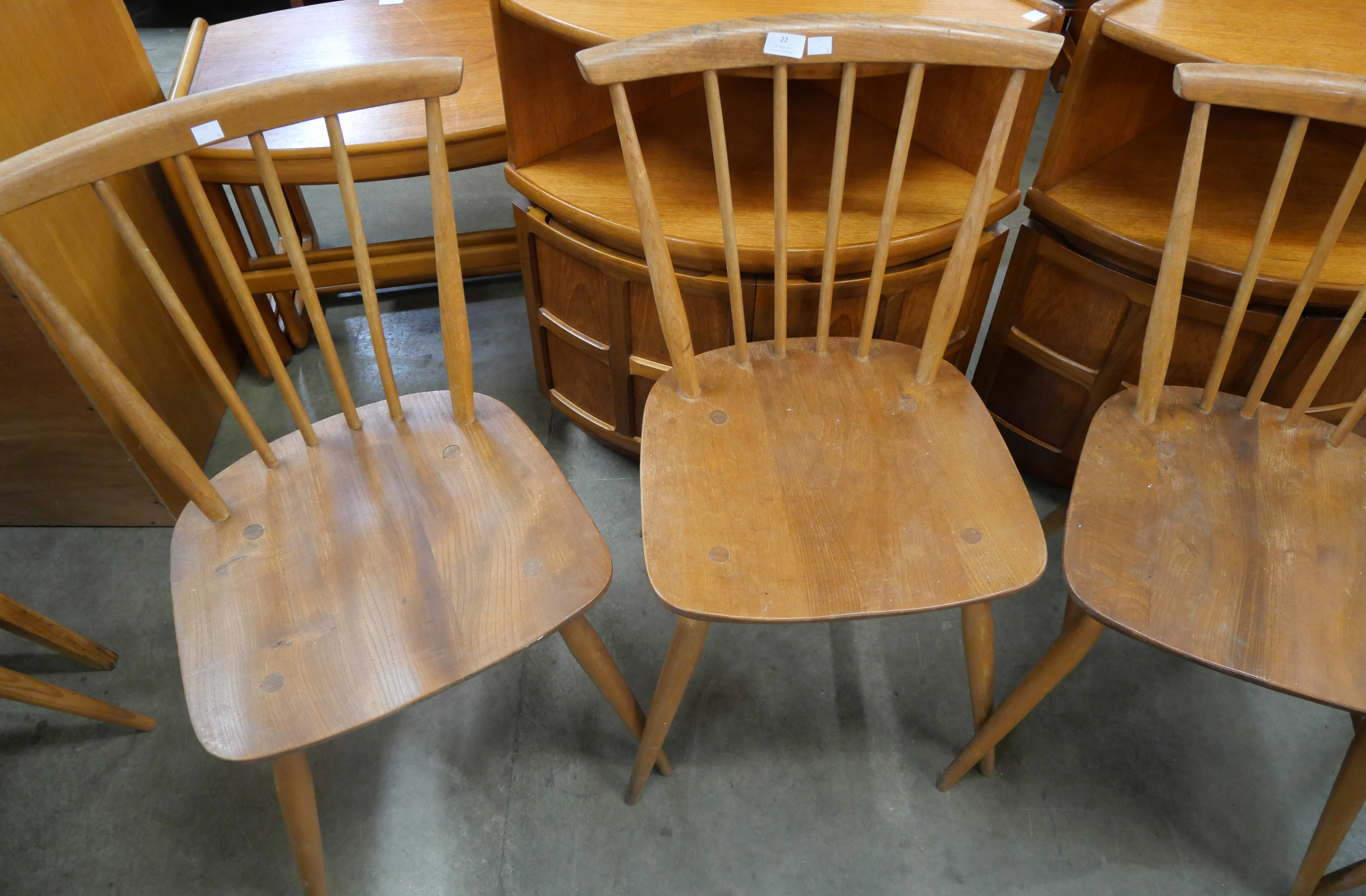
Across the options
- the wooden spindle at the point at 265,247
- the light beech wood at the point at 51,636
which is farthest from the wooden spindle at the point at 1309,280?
the light beech wood at the point at 51,636

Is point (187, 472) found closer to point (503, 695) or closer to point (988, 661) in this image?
point (503, 695)

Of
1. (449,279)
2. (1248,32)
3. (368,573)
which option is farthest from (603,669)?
(1248,32)

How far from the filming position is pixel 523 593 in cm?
86

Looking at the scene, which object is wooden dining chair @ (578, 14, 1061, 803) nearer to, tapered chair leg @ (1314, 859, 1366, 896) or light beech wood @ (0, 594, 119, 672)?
tapered chair leg @ (1314, 859, 1366, 896)

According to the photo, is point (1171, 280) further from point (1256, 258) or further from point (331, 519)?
point (331, 519)

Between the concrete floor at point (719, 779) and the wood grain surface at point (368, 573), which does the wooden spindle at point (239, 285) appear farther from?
the concrete floor at point (719, 779)

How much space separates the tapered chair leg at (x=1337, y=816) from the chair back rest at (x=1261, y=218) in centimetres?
37

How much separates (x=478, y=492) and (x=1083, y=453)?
0.74 m

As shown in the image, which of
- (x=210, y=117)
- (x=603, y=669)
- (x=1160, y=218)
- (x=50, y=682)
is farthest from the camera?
(x=50, y=682)

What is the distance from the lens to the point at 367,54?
1.57m

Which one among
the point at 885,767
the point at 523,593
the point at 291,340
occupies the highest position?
→ the point at 523,593

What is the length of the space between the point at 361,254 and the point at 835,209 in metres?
0.55

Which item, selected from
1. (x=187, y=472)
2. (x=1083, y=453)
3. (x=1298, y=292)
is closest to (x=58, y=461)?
(x=187, y=472)

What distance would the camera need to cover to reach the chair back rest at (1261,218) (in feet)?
2.81
